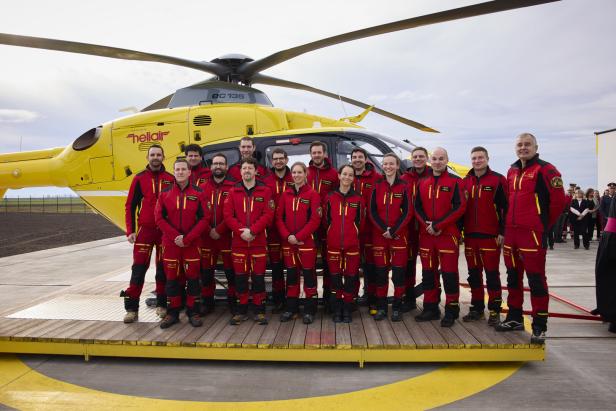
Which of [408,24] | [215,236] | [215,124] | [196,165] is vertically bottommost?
[215,236]

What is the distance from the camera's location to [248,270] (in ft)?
14.7

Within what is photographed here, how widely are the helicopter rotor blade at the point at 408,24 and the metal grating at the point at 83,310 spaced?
4296 millimetres

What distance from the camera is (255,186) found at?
14.7ft

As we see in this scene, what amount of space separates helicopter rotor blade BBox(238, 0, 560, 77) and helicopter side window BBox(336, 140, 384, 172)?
4.74 feet

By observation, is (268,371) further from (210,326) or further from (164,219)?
(164,219)

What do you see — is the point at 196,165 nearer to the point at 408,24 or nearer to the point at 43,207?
the point at 408,24

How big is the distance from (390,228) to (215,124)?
129 inches

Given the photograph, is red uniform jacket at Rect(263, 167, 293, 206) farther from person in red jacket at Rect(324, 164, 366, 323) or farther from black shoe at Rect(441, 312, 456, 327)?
black shoe at Rect(441, 312, 456, 327)

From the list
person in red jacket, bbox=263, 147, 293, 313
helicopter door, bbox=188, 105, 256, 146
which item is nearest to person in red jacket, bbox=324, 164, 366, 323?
person in red jacket, bbox=263, 147, 293, 313

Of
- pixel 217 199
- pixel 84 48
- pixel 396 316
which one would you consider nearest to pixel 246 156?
pixel 217 199

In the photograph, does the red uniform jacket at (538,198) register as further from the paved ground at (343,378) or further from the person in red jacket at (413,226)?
the paved ground at (343,378)

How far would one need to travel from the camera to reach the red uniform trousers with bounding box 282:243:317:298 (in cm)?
447

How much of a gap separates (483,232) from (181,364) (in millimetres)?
3393

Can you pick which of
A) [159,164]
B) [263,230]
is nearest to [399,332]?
[263,230]
